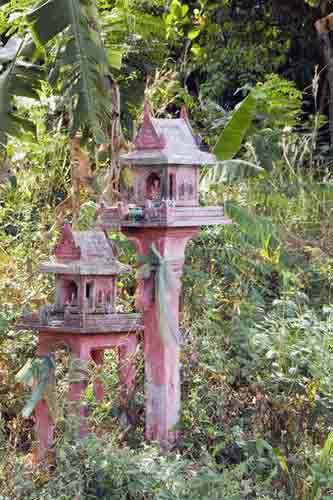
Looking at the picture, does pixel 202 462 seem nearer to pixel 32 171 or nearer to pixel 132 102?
pixel 32 171

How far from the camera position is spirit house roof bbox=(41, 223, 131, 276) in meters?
4.97

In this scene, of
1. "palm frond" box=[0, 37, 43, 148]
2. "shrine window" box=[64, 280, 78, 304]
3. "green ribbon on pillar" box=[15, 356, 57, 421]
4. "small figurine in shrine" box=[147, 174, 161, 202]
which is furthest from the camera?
"palm frond" box=[0, 37, 43, 148]

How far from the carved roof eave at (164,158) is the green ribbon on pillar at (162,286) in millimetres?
468

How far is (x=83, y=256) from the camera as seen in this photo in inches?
197

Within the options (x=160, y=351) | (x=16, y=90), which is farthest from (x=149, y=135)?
(x=16, y=90)

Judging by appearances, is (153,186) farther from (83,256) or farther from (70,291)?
(70,291)

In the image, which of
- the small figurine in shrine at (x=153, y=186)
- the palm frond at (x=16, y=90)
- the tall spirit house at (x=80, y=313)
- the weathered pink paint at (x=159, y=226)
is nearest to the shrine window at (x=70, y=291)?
the tall spirit house at (x=80, y=313)

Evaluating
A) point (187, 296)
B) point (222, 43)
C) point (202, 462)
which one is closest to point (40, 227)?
point (187, 296)

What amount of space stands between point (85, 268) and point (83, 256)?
3.1 inches

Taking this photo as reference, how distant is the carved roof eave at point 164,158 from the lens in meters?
5.13

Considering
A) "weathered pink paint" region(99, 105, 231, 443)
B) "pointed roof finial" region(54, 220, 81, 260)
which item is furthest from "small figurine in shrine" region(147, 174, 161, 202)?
"pointed roof finial" region(54, 220, 81, 260)

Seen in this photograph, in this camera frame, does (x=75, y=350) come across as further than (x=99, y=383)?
No

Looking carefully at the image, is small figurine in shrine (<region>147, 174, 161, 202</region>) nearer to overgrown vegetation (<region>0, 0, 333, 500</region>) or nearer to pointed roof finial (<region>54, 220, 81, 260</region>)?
overgrown vegetation (<region>0, 0, 333, 500</region>)

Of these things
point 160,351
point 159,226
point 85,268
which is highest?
point 159,226
